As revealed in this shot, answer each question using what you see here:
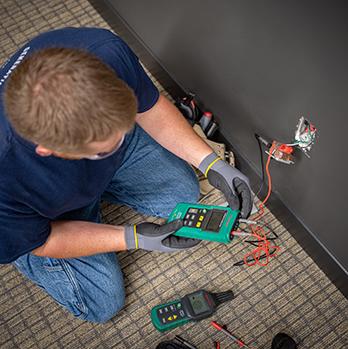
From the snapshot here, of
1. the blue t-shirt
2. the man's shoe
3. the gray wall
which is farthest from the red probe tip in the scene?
the blue t-shirt

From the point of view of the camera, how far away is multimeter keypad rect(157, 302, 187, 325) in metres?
1.38

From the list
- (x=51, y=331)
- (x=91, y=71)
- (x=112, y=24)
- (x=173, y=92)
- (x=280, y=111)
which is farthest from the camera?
(x=112, y=24)

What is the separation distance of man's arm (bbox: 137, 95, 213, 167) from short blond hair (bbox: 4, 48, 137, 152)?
0.46 meters

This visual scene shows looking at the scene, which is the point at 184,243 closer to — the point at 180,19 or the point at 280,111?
the point at 280,111

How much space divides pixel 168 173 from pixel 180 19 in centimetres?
47

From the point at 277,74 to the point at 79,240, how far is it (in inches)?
25.1

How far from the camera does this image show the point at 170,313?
1389mm

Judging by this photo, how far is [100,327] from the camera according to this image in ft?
4.68

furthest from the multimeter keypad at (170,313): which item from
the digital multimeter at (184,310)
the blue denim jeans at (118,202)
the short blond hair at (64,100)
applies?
the short blond hair at (64,100)

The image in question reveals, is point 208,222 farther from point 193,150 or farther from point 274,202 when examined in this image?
point 274,202

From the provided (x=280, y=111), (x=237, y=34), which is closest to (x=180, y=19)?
(x=237, y=34)

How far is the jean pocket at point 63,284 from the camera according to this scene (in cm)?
133

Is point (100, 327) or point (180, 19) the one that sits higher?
point (180, 19)

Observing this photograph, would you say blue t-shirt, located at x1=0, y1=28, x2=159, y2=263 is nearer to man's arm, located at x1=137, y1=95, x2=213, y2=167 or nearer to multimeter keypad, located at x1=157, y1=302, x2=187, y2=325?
man's arm, located at x1=137, y1=95, x2=213, y2=167
